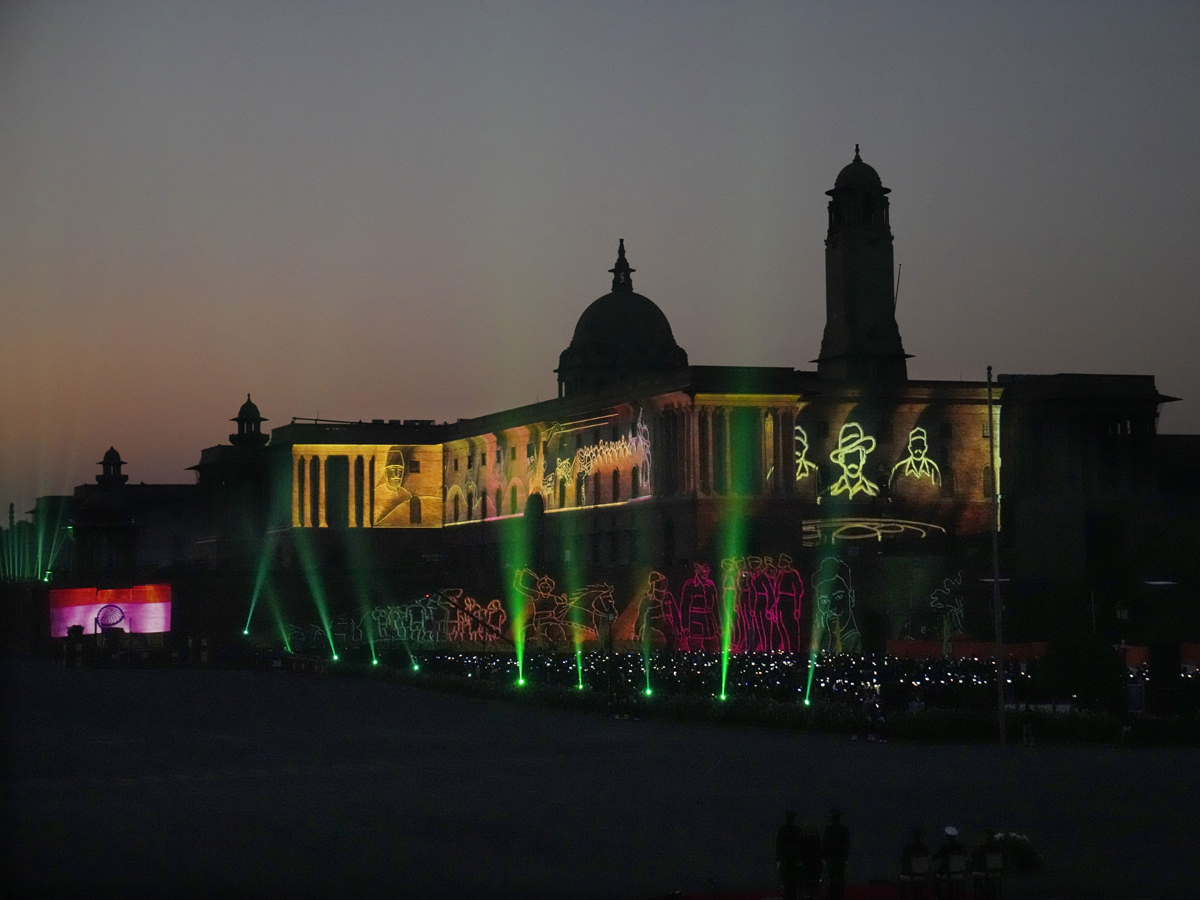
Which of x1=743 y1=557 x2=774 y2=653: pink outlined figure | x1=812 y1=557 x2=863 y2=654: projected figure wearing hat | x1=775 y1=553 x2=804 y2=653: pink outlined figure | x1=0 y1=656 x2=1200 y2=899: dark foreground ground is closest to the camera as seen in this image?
x1=0 y1=656 x2=1200 y2=899: dark foreground ground

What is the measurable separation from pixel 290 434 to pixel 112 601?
2532cm

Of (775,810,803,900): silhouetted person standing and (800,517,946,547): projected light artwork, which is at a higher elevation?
(800,517,946,547): projected light artwork

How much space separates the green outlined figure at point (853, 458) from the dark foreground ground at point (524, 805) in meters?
42.8

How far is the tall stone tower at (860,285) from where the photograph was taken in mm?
85438

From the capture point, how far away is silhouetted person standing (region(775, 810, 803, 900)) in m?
19.9

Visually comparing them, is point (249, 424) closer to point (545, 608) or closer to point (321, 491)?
point (321, 491)

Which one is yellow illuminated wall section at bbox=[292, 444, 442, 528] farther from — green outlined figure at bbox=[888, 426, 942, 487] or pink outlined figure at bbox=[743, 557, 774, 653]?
pink outlined figure at bbox=[743, 557, 774, 653]

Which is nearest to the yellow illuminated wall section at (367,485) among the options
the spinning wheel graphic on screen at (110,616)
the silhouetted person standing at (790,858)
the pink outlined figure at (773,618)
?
the spinning wheel graphic on screen at (110,616)

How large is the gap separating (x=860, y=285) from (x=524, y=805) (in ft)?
197

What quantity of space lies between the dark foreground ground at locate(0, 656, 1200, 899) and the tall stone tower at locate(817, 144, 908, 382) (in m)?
45.7

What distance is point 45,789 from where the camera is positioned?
102ft

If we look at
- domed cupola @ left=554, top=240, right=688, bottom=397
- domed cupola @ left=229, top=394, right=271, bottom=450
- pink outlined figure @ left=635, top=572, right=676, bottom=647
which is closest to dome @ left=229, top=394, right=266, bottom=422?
domed cupola @ left=229, top=394, right=271, bottom=450

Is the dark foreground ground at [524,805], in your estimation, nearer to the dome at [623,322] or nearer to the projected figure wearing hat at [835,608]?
the projected figure wearing hat at [835,608]

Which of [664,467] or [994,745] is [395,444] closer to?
[664,467]
